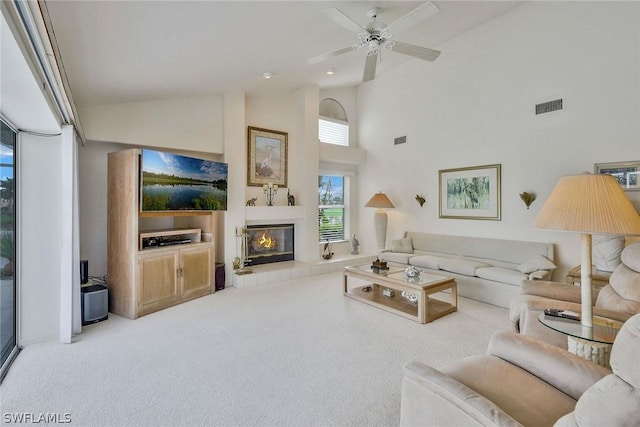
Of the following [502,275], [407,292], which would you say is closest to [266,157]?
[407,292]

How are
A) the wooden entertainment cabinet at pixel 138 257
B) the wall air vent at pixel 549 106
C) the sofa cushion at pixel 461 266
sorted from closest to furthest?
1. the wooden entertainment cabinet at pixel 138 257
2. the wall air vent at pixel 549 106
3. the sofa cushion at pixel 461 266

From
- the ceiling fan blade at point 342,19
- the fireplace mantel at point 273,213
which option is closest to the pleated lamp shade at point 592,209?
the ceiling fan blade at point 342,19

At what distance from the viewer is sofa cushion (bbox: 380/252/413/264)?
204 inches

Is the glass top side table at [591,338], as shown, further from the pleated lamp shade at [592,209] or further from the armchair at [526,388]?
Answer: the pleated lamp shade at [592,209]

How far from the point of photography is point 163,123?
4.45 m

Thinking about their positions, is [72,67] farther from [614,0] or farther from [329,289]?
[614,0]

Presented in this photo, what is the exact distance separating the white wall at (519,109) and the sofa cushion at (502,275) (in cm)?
78

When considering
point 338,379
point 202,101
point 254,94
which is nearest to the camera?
point 338,379

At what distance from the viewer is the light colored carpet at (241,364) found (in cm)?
198

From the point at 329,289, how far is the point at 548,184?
3.47 m

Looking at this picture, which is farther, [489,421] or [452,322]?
[452,322]

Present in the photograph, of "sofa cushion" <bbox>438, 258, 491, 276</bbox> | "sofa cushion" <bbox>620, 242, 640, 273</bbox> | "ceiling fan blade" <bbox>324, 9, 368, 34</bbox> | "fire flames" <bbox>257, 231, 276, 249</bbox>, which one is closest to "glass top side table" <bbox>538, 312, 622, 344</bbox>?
"sofa cushion" <bbox>620, 242, 640, 273</bbox>

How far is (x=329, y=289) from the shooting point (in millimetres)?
4805

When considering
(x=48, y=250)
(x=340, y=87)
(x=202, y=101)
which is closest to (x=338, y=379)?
(x=48, y=250)
